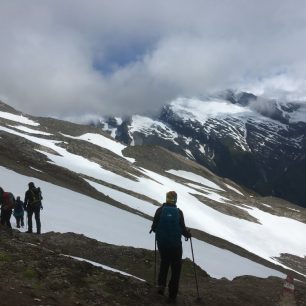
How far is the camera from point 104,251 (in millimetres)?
23688

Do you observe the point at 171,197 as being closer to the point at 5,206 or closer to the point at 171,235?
the point at 171,235

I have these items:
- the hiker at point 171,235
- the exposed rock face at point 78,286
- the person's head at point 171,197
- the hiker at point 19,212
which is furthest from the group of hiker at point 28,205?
the person's head at point 171,197

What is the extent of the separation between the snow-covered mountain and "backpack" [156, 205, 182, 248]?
1628cm

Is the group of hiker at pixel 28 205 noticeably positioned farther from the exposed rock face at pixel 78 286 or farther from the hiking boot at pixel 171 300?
the hiking boot at pixel 171 300

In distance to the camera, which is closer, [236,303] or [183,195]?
[236,303]

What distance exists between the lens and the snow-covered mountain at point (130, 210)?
38.4 meters

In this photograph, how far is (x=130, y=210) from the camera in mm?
62312

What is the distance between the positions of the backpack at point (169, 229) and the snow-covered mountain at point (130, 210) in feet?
53.4

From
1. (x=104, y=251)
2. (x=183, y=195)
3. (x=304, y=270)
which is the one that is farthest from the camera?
(x=183, y=195)

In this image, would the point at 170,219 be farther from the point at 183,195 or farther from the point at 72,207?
the point at 183,195

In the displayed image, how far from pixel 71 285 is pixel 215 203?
8726 centimetres

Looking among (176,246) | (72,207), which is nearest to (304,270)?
(72,207)

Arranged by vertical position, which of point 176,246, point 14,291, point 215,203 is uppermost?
point 215,203

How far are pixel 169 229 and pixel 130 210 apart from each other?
48.6m
